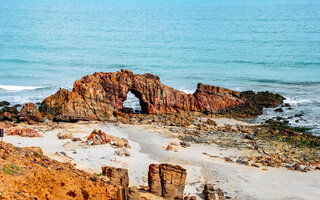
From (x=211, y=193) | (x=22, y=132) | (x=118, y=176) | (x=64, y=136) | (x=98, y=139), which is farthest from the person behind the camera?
(x=64, y=136)

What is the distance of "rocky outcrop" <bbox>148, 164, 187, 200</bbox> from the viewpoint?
12.5m

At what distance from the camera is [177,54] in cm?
5912

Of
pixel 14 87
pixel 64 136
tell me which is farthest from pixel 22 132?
pixel 14 87

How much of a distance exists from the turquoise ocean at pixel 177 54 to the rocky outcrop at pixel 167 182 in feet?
50.8

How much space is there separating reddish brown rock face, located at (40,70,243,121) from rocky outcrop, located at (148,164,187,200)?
13180mm

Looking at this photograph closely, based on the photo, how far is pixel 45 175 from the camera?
30.3 feet

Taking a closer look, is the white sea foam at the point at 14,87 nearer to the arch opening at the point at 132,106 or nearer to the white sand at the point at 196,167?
the arch opening at the point at 132,106

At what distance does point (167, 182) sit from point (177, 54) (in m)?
47.7

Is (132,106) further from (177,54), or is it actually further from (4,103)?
(177,54)

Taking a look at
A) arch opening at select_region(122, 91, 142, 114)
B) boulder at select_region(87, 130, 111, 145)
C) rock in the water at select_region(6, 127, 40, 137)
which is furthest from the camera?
arch opening at select_region(122, 91, 142, 114)

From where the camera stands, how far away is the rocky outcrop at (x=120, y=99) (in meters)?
25.2

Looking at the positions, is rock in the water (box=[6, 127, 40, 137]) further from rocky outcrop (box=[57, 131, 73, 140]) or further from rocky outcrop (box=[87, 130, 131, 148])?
rocky outcrop (box=[87, 130, 131, 148])

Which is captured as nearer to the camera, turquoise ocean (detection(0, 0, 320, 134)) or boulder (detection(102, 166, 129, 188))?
boulder (detection(102, 166, 129, 188))

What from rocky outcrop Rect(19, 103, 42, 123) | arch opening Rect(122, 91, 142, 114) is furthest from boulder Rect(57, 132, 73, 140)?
arch opening Rect(122, 91, 142, 114)
